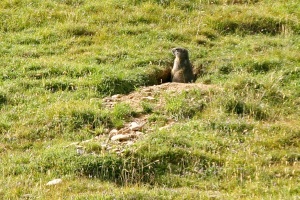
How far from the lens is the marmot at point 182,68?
10.2 metres

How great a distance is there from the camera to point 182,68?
10.3 metres

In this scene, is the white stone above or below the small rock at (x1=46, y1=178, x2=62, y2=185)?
above

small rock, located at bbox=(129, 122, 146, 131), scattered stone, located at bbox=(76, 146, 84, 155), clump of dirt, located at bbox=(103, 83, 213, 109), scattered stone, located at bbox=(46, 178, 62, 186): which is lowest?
scattered stone, located at bbox=(46, 178, 62, 186)

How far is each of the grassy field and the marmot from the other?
0.29 m

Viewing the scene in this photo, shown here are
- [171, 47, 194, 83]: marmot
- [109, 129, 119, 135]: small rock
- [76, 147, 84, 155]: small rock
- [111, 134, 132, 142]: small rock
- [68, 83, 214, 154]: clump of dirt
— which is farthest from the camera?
[171, 47, 194, 83]: marmot

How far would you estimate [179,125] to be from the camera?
8133 millimetres

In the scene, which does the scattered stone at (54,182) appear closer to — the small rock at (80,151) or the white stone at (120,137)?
the small rock at (80,151)

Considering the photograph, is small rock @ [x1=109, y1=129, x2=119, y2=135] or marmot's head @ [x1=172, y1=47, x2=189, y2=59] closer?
small rock @ [x1=109, y1=129, x2=119, y2=135]

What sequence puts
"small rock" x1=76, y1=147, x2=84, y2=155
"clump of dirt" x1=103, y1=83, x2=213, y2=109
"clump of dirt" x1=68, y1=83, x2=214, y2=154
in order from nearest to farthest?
"small rock" x1=76, y1=147, x2=84, y2=155 → "clump of dirt" x1=68, y1=83, x2=214, y2=154 → "clump of dirt" x1=103, y1=83, x2=213, y2=109

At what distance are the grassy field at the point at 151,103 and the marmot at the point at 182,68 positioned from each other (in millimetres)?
285

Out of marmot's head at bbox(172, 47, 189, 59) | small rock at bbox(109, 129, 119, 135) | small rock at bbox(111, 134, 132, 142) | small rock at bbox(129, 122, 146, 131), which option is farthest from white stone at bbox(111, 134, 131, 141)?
marmot's head at bbox(172, 47, 189, 59)

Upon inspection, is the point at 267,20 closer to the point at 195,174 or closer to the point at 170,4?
the point at 170,4

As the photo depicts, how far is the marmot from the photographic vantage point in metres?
10.2

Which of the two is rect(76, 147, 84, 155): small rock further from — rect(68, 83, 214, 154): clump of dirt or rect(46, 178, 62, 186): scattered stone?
rect(46, 178, 62, 186): scattered stone
